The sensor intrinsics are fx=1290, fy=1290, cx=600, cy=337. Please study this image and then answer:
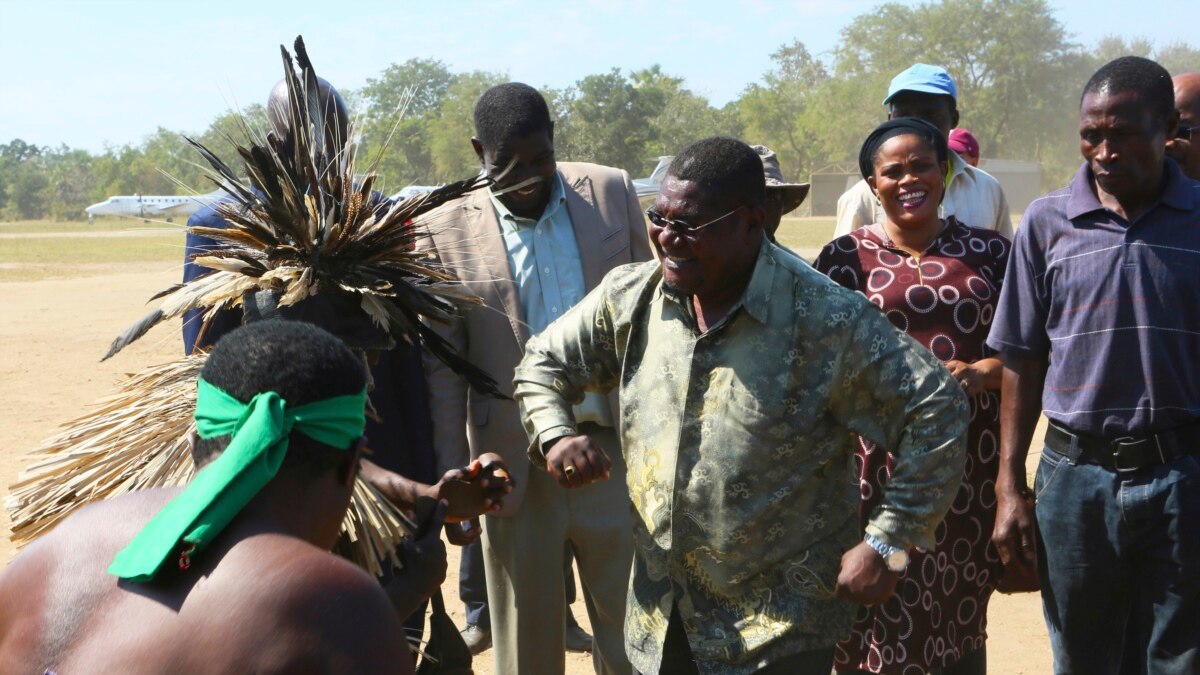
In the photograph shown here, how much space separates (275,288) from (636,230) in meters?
1.67

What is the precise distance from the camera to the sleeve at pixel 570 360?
348 cm

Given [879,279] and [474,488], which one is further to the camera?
[879,279]

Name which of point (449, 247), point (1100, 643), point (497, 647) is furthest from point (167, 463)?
point (1100, 643)

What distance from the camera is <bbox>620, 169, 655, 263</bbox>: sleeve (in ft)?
15.6

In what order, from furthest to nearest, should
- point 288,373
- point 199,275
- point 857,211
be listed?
point 857,211 → point 199,275 → point 288,373

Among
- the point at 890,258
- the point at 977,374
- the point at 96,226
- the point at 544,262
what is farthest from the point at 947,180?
the point at 96,226

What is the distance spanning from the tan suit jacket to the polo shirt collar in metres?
1.57

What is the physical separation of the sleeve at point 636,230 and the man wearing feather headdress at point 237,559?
252 centimetres

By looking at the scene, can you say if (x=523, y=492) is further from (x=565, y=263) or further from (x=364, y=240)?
(x=364, y=240)

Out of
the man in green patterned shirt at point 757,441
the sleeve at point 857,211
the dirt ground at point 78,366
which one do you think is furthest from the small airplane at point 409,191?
the sleeve at point 857,211

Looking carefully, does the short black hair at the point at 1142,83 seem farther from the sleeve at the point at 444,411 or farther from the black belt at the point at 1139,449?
the sleeve at the point at 444,411

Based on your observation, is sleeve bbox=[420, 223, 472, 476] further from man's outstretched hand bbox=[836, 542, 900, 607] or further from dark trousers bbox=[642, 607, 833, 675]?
man's outstretched hand bbox=[836, 542, 900, 607]

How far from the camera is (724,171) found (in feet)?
10.5

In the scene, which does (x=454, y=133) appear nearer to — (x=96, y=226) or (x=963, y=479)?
(x=96, y=226)
